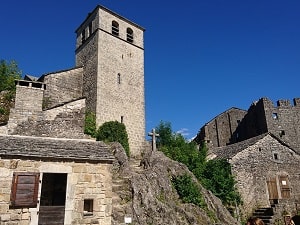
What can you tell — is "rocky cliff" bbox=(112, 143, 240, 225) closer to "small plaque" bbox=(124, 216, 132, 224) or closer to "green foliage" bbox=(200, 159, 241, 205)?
"small plaque" bbox=(124, 216, 132, 224)

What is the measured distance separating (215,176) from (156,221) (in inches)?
310

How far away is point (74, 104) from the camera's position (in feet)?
64.2

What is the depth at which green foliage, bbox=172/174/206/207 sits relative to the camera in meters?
14.5

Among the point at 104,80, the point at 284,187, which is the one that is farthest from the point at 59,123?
the point at 284,187

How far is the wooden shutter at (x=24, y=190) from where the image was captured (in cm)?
904

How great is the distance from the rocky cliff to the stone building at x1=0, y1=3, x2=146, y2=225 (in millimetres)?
2348

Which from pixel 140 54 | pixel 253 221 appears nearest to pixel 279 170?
pixel 140 54

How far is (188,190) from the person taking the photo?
14.8 metres

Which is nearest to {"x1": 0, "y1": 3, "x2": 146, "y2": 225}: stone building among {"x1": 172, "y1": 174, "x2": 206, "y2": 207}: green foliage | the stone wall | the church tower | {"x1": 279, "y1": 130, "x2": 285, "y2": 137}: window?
the church tower

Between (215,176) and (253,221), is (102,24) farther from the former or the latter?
(253,221)

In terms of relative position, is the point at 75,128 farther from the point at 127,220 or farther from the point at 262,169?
the point at 262,169

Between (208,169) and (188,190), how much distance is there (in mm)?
5284

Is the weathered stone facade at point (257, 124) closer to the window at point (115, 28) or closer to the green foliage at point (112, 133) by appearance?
the green foliage at point (112, 133)

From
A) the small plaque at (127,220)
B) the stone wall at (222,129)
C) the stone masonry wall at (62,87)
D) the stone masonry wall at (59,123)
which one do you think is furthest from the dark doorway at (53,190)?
the stone wall at (222,129)
